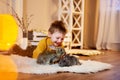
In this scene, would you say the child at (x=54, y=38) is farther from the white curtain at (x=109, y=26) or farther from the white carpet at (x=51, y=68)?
the white curtain at (x=109, y=26)

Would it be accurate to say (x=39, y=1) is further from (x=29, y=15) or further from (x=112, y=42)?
(x=112, y=42)

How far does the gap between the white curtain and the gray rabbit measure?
75.7 inches

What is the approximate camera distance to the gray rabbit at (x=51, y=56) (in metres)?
2.40

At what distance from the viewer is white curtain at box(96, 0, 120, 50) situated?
13.5 ft

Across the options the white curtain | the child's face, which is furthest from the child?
the white curtain

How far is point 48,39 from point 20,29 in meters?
1.27

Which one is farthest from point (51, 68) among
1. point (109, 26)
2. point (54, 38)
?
point (109, 26)

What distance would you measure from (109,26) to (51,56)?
202cm

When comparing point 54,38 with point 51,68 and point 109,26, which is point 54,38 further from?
point 109,26

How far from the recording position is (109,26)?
4.18 meters

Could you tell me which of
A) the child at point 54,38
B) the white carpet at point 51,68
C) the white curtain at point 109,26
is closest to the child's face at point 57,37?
the child at point 54,38

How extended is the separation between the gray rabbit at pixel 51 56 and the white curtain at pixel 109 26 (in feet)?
6.31

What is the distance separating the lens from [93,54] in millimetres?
3510

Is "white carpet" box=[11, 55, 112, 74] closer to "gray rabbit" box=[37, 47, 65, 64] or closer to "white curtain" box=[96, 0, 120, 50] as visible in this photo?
"gray rabbit" box=[37, 47, 65, 64]
